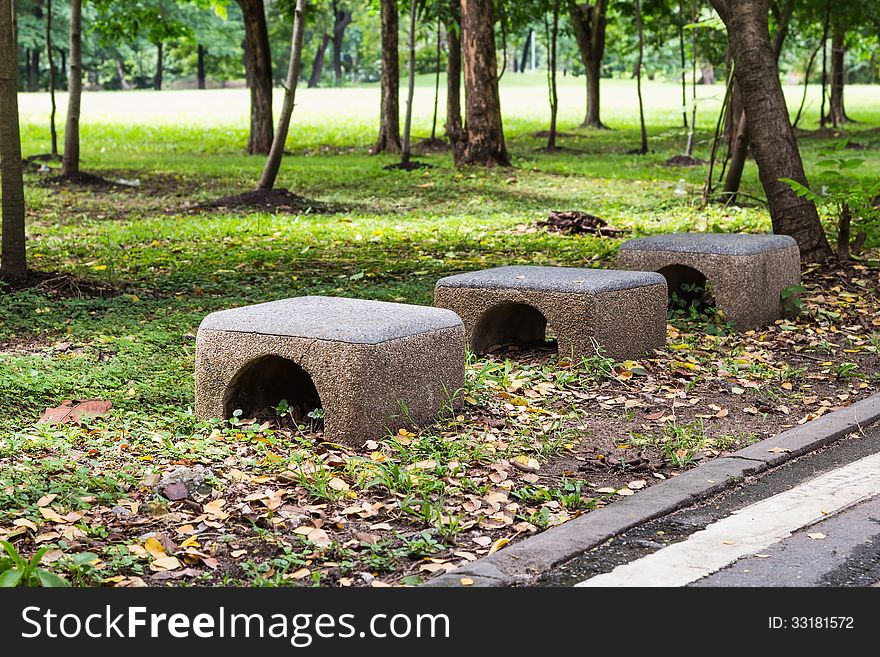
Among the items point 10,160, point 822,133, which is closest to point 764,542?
point 10,160

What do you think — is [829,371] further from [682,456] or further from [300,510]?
[300,510]


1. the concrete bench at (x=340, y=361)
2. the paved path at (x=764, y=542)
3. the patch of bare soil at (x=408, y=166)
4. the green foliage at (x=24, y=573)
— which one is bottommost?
the paved path at (x=764, y=542)

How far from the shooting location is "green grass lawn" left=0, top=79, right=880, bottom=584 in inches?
198

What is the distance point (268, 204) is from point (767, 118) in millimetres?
7174

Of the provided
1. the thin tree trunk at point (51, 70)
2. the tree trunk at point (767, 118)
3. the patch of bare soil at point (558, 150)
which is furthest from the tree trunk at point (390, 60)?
the tree trunk at point (767, 118)

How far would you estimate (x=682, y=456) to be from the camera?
529 cm

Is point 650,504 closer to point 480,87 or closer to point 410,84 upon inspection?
point 410,84

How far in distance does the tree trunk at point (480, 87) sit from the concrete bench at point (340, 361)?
13.8 meters

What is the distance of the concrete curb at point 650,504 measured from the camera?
3828 millimetres

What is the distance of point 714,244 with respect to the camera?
26.5 ft

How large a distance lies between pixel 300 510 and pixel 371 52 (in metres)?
82.5

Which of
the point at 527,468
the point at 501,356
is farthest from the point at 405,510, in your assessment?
the point at 501,356

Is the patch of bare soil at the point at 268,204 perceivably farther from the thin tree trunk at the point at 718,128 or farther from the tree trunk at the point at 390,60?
the tree trunk at the point at 390,60

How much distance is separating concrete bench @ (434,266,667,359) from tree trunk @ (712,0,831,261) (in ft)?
9.92
